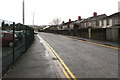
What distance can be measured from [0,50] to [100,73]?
4.43 meters

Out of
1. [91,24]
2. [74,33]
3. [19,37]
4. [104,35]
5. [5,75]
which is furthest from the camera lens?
[91,24]

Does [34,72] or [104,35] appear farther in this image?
[104,35]

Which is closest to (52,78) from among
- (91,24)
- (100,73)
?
(100,73)

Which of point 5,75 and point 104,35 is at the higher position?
point 104,35

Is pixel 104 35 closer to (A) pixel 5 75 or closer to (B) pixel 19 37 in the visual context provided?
(B) pixel 19 37

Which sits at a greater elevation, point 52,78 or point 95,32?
point 95,32

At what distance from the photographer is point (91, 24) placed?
163 feet

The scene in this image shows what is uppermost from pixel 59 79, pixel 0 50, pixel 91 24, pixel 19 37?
pixel 91 24

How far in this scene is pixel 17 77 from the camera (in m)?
4.89

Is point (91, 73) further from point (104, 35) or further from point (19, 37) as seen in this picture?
point (104, 35)

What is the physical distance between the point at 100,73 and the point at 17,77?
3.35 metres

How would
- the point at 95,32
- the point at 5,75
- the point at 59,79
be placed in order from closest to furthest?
the point at 59,79
the point at 5,75
the point at 95,32

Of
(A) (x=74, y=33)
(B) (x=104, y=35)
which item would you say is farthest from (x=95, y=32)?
(A) (x=74, y=33)

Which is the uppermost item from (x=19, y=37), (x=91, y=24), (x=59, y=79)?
(x=91, y=24)
